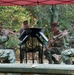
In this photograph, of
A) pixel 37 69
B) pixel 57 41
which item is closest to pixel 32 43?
pixel 57 41

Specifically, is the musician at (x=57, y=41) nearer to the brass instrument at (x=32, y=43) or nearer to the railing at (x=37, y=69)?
the brass instrument at (x=32, y=43)

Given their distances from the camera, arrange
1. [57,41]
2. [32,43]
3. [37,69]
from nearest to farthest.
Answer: [37,69], [57,41], [32,43]

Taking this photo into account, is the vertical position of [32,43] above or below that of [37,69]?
above

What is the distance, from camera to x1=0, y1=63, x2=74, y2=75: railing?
4465 mm

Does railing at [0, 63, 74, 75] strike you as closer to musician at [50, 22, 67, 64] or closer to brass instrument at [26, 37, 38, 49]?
musician at [50, 22, 67, 64]

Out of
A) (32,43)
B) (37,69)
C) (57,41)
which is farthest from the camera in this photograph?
(32,43)

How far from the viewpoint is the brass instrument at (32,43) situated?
6.78 meters

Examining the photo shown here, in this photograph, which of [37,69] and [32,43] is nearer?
[37,69]

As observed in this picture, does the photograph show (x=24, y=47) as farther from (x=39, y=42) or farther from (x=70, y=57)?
(x=70, y=57)

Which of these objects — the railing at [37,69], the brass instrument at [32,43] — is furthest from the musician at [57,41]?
the railing at [37,69]

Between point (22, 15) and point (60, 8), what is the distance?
12.8ft

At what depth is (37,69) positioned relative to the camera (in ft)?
14.9

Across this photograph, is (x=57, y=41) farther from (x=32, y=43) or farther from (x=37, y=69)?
(x=37, y=69)

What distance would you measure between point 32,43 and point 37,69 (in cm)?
225
